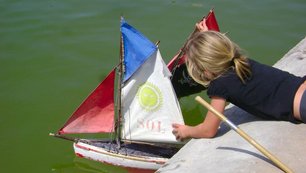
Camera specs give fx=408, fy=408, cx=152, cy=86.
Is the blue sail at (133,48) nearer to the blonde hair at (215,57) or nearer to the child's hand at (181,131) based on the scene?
the child's hand at (181,131)

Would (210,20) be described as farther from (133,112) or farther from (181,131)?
(181,131)

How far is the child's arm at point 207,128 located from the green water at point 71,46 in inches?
66.6

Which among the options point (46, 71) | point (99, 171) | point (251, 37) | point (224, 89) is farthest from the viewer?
point (251, 37)

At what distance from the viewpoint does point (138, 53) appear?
15.2ft

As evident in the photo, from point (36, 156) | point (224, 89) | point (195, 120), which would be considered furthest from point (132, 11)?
point (224, 89)

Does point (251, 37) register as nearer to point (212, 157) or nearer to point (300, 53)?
point (300, 53)

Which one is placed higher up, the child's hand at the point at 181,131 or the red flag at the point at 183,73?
the red flag at the point at 183,73

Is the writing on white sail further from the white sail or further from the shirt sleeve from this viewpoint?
the shirt sleeve

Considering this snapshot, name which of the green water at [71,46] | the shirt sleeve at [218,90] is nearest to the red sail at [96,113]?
the green water at [71,46]

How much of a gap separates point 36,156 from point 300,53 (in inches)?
147

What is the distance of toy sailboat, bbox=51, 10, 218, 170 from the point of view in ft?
15.3

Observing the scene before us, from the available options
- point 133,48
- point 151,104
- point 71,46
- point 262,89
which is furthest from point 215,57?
point 71,46

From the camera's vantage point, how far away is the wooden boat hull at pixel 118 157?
4.83 m

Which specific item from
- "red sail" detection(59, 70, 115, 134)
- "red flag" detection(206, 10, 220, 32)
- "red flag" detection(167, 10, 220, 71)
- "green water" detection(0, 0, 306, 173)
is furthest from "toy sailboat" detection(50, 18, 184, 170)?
"red flag" detection(206, 10, 220, 32)
